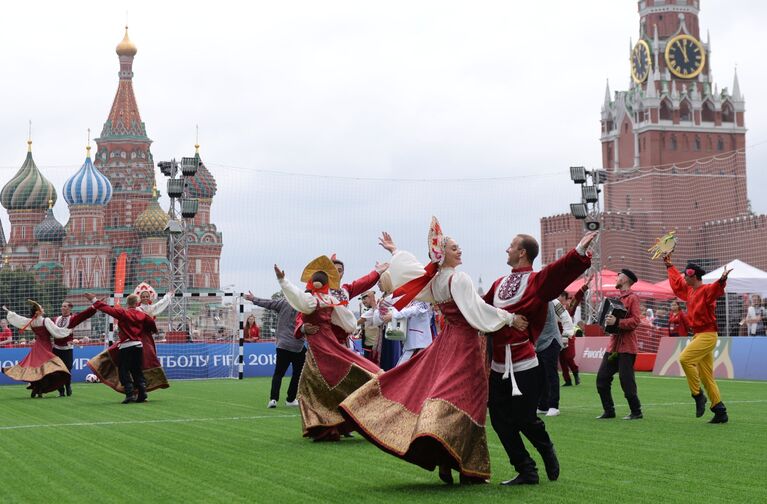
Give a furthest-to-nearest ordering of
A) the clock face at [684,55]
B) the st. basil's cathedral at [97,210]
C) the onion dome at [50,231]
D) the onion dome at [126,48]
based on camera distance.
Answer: the clock face at [684,55] → the onion dome at [126,48] → the onion dome at [50,231] → the st. basil's cathedral at [97,210]

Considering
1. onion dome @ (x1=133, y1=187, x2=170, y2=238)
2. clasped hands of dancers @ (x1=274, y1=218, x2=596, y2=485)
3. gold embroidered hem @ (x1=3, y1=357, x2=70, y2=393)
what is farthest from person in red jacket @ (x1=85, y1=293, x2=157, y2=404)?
onion dome @ (x1=133, y1=187, x2=170, y2=238)

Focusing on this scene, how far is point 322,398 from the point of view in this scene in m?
11.3

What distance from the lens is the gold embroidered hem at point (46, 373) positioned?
1855cm

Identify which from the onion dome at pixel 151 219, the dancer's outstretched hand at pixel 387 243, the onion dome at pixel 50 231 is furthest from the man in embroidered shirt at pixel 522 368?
the onion dome at pixel 50 231

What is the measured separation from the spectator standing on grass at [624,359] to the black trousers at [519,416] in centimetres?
540

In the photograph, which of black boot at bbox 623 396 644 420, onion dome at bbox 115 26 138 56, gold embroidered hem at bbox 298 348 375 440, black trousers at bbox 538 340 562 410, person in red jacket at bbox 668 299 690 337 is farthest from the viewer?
onion dome at bbox 115 26 138 56

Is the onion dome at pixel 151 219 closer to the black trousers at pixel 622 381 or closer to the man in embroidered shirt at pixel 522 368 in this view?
the black trousers at pixel 622 381

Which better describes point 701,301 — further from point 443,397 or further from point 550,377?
point 443,397

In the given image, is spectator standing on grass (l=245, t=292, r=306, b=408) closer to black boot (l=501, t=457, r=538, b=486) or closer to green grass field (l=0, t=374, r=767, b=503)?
green grass field (l=0, t=374, r=767, b=503)

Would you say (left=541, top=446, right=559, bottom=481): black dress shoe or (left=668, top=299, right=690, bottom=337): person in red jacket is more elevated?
(left=668, top=299, right=690, bottom=337): person in red jacket

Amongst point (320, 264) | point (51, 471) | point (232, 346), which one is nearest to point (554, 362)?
point (320, 264)

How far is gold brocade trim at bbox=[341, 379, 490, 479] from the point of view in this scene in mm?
7684

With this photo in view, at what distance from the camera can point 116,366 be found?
17.7 m

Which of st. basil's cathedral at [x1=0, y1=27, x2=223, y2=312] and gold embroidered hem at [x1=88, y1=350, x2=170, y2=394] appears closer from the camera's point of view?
gold embroidered hem at [x1=88, y1=350, x2=170, y2=394]
